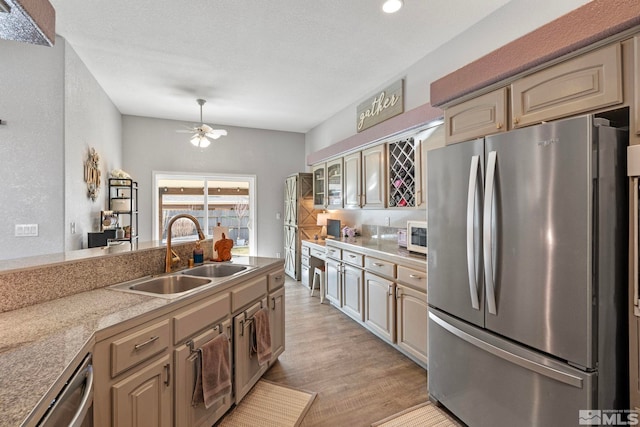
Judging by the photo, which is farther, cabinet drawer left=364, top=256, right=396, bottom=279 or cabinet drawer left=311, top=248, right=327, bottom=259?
Answer: cabinet drawer left=311, top=248, right=327, bottom=259

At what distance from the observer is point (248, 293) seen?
6.99ft

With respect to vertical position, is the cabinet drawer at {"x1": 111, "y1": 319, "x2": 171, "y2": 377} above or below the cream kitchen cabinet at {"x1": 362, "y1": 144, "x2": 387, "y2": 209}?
below

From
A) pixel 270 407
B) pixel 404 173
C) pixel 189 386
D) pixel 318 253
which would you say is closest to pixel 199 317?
pixel 189 386

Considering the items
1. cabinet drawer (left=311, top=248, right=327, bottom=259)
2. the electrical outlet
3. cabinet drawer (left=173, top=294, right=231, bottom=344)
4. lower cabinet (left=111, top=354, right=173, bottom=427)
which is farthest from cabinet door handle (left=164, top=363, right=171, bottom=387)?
cabinet drawer (left=311, top=248, right=327, bottom=259)

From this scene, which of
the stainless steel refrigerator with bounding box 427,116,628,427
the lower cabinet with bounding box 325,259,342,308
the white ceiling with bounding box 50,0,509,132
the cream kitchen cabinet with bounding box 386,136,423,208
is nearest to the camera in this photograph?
the stainless steel refrigerator with bounding box 427,116,628,427

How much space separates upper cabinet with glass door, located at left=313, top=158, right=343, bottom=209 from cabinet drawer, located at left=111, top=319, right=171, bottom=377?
3.20m

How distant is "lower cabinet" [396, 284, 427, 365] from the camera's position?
2.46 metres

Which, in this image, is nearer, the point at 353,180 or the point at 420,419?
the point at 420,419

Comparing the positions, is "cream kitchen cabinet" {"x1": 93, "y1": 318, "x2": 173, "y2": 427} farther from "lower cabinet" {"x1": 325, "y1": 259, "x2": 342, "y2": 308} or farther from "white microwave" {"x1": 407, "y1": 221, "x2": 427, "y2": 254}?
"lower cabinet" {"x1": 325, "y1": 259, "x2": 342, "y2": 308}

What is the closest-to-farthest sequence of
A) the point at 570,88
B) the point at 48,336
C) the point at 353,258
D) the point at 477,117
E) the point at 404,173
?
the point at 48,336 → the point at 570,88 → the point at 477,117 → the point at 404,173 → the point at 353,258

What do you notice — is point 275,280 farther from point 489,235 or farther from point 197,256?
point 489,235

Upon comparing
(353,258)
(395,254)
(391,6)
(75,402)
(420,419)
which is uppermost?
(391,6)

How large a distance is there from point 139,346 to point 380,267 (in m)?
2.18

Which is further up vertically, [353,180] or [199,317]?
[353,180]
